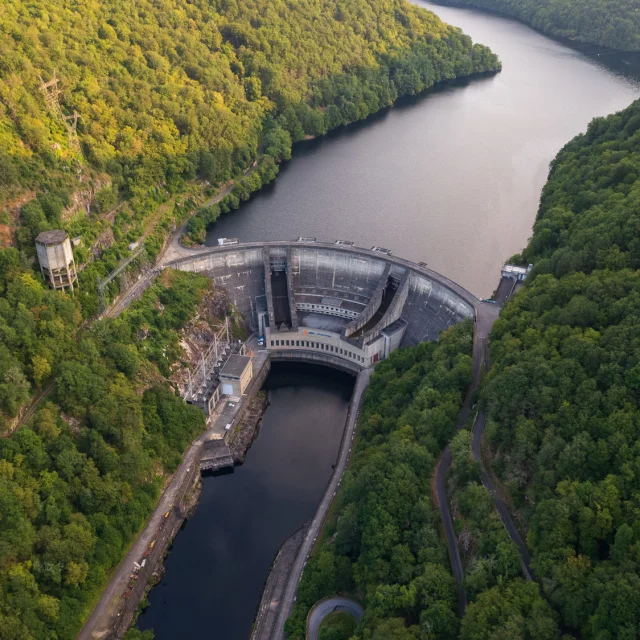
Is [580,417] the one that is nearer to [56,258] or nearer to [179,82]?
[56,258]

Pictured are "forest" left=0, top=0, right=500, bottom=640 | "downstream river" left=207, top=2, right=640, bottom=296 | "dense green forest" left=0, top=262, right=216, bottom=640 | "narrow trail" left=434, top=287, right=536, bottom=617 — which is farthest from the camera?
"downstream river" left=207, top=2, right=640, bottom=296

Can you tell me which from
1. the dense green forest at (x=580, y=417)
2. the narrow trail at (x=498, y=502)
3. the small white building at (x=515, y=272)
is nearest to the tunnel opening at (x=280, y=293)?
the small white building at (x=515, y=272)

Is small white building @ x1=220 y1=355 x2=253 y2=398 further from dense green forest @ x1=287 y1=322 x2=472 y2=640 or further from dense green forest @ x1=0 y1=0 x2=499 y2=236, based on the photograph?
dense green forest @ x1=0 y1=0 x2=499 y2=236

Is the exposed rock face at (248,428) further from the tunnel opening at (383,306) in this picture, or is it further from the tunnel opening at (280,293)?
the tunnel opening at (383,306)

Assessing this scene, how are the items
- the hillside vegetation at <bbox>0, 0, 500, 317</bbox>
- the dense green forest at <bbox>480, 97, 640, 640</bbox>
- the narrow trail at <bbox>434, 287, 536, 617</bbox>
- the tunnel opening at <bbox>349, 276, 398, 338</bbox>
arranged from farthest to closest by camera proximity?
the tunnel opening at <bbox>349, 276, 398, 338</bbox> → the hillside vegetation at <bbox>0, 0, 500, 317</bbox> → the narrow trail at <bbox>434, 287, 536, 617</bbox> → the dense green forest at <bbox>480, 97, 640, 640</bbox>

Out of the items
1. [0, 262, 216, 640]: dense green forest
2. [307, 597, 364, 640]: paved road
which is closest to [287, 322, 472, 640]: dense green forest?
[307, 597, 364, 640]: paved road

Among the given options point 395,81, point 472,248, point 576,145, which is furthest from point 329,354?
point 395,81

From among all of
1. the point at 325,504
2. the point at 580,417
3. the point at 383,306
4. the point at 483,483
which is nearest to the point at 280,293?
the point at 383,306

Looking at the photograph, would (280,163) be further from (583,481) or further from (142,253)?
(583,481)

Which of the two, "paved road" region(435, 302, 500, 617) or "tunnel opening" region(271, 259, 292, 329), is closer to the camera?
"paved road" region(435, 302, 500, 617)
